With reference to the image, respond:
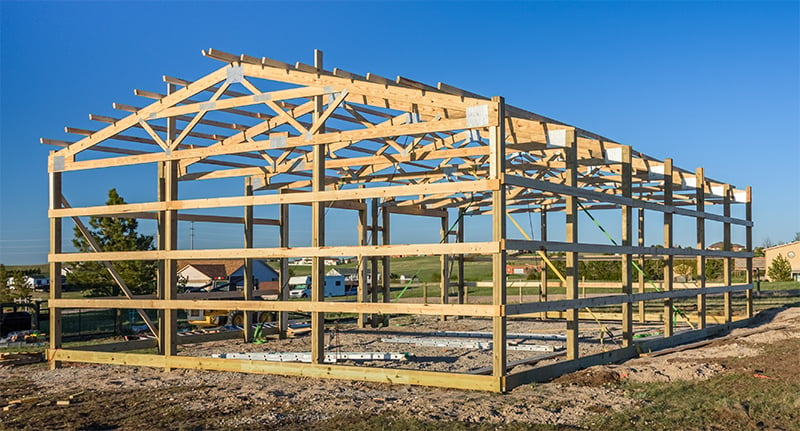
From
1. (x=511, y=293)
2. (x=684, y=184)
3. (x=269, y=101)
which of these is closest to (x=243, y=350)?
(x=269, y=101)

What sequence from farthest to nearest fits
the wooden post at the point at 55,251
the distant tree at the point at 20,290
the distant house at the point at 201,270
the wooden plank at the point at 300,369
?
the distant house at the point at 201,270 < the distant tree at the point at 20,290 < the wooden post at the point at 55,251 < the wooden plank at the point at 300,369

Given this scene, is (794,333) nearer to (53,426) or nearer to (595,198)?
Answer: (595,198)

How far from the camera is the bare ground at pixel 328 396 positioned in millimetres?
8742

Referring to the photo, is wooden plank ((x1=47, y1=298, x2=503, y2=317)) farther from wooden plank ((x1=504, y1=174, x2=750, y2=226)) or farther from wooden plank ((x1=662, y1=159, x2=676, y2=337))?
wooden plank ((x1=662, y1=159, x2=676, y2=337))

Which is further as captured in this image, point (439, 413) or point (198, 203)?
point (198, 203)

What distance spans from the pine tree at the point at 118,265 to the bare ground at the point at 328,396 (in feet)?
49.0

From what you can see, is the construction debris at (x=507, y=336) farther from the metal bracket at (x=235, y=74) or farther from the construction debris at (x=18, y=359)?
the construction debris at (x=18, y=359)

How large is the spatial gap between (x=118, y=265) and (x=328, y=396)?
22.7m

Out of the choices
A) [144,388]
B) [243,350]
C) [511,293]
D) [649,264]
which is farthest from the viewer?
[511,293]

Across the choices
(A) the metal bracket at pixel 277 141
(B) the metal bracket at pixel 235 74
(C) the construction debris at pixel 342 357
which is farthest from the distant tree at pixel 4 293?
(A) the metal bracket at pixel 277 141

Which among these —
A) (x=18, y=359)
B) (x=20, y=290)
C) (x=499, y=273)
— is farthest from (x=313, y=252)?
(x=20, y=290)

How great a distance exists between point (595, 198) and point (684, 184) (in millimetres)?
6449

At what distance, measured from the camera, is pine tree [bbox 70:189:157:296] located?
95.7ft

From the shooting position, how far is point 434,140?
52.7 feet
